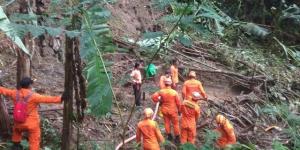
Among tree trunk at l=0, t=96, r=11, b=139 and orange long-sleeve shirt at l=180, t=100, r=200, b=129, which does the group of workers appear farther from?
tree trunk at l=0, t=96, r=11, b=139

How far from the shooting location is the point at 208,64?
15.5 meters

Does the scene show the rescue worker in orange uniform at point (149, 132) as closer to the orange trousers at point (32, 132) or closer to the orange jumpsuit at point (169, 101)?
the orange jumpsuit at point (169, 101)

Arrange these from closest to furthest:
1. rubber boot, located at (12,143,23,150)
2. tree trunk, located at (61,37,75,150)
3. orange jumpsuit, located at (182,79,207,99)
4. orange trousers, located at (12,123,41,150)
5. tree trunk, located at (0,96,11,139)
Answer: tree trunk, located at (61,37,75,150) < orange trousers, located at (12,123,41,150) < rubber boot, located at (12,143,23,150) < tree trunk, located at (0,96,11,139) < orange jumpsuit, located at (182,79,207,99)

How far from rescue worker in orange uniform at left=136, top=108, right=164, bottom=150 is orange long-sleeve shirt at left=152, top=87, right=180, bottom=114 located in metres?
1.18

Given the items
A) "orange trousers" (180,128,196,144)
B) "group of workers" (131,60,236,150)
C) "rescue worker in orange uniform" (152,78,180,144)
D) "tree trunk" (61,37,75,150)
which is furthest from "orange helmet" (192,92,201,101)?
"tree trunk" (61,37,75,150)

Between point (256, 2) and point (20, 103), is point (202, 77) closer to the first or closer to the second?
point (256, 2)

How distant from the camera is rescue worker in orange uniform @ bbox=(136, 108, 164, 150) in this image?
27.2 feet

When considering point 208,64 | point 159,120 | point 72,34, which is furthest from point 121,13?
point 72,34

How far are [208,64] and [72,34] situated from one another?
11.8m

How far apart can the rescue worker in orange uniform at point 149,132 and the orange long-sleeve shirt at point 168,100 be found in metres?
1.18

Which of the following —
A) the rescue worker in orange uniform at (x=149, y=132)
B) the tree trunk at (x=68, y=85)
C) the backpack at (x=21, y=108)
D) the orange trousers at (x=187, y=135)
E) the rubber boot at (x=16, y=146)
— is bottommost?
the orange trousers at (x=187, y=135)

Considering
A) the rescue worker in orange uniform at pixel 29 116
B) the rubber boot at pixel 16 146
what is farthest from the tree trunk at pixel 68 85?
the rubber boot at pixel 16 146

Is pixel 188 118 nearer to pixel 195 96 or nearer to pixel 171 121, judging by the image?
pixel 171 121

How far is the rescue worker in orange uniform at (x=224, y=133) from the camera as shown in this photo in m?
9.00
